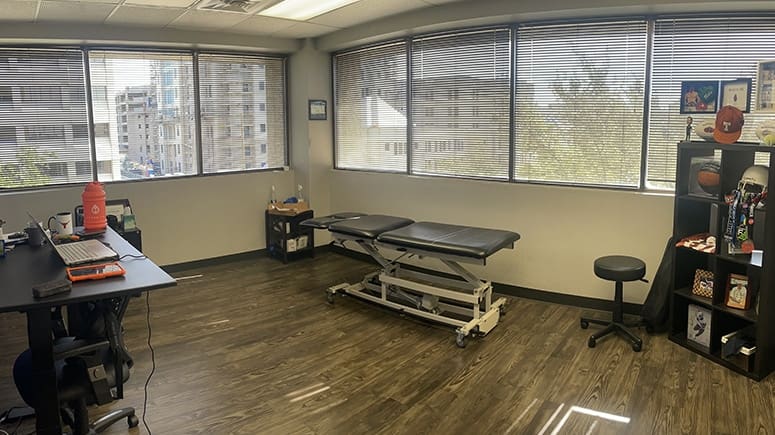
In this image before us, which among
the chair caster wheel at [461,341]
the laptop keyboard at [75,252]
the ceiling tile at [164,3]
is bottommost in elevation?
the chair caster wheel at [461,341]

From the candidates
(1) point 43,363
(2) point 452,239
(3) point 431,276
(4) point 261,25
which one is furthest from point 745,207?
(4) point 261,25

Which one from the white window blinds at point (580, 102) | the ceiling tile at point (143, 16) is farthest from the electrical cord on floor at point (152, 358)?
the white window blinds at point (580, 102)

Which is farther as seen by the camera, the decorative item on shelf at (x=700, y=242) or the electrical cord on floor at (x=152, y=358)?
the decorative item on shelf at (x=700, y=242)

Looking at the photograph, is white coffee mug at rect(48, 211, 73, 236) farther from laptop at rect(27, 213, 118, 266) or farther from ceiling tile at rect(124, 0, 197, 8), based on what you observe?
ceiling tile at rect(124, 0, 197, 8)

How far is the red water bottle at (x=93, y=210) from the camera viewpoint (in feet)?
11.8

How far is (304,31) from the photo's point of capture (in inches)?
217

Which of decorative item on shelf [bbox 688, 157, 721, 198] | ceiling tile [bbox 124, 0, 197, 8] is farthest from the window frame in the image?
decorative item on shelf [bbox 688, 157, 721, 198]

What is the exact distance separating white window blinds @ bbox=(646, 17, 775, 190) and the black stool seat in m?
0.74

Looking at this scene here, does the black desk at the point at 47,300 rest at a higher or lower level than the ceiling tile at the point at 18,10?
lower

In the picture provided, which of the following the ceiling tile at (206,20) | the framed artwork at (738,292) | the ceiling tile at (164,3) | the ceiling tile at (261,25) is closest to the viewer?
the framed artwork at (738,292)

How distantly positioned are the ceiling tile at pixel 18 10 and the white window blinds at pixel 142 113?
2.29ft

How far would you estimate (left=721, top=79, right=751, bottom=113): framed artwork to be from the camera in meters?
3.34

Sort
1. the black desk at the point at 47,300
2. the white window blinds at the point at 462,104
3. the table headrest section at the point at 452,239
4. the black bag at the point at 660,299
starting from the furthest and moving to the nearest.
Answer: the white window blinds at the point at 462,104
the black bag at the point at 660,299
the table headrest section at the point at 452,239
the black desk at the point at 47,300

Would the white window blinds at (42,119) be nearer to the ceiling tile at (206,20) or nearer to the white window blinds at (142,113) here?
the white window blinds at (142,113)
